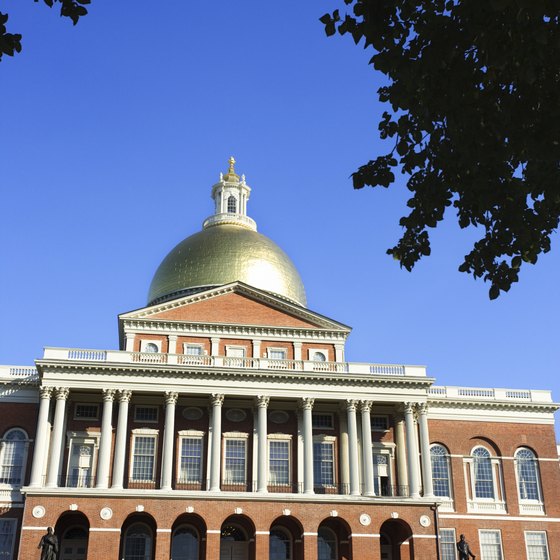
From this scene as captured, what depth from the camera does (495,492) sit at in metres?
52.1

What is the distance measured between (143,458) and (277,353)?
10586 mm

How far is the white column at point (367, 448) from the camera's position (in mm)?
47375

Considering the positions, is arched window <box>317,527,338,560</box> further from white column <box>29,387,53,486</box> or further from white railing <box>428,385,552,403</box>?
white column <box>29,387,53,486</box>

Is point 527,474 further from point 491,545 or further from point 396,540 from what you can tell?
point 396,540

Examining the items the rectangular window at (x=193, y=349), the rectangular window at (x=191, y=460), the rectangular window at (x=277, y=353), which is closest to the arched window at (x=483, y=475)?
the rectangular window at (x=277, y=353)

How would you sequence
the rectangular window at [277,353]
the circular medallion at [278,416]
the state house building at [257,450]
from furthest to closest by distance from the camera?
the rectangular window at [277,353] < the circular medallion at [278,416] < the state house building at [257,450]

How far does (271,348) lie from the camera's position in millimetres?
52906

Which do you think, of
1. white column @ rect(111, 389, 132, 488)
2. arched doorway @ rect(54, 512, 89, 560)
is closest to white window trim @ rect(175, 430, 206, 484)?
white column @ rect(111, 389, 132, 488)

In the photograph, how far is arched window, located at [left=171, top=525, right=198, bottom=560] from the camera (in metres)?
47.6

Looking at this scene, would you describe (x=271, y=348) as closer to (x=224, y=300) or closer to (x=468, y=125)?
(x=224, y=300)

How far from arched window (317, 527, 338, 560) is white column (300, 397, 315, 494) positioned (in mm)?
3511

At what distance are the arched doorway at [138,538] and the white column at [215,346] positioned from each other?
1064 cm

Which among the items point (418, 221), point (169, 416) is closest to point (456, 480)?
point (169, 416)

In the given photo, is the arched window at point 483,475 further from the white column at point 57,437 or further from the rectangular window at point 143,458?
the white column at point 57,437
